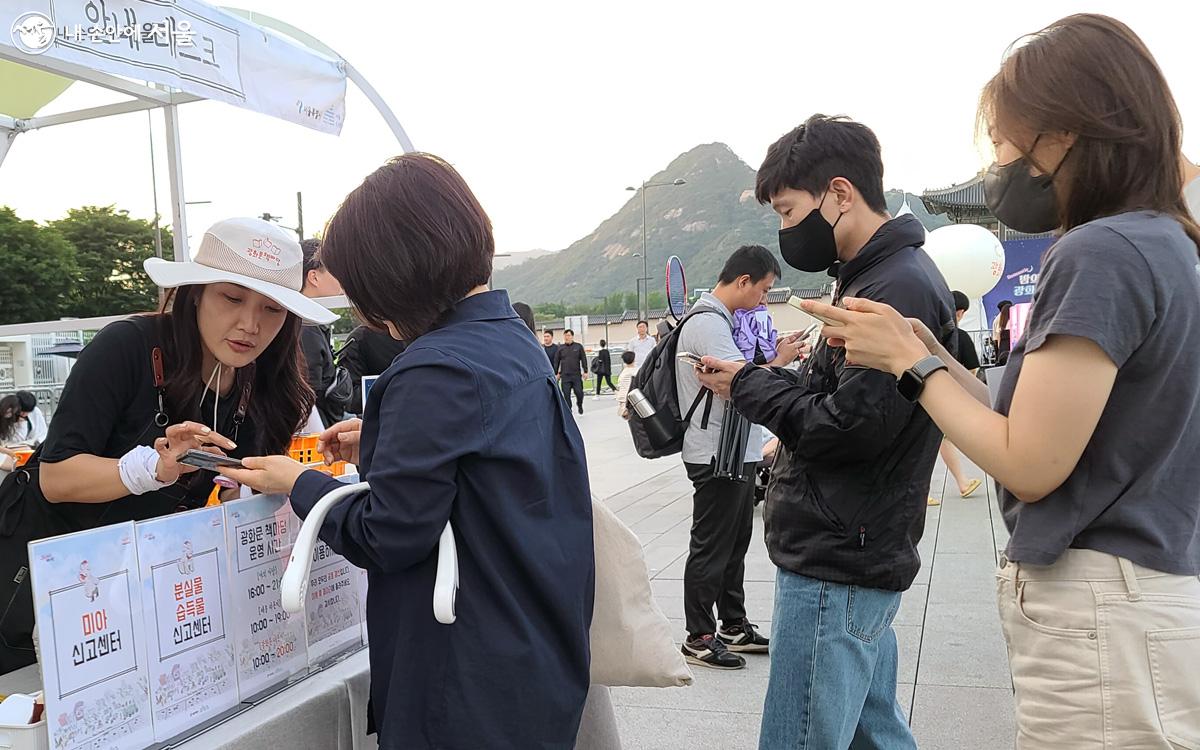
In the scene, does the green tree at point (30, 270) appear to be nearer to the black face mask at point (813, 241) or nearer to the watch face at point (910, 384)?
the black face mask at point (813, 241)

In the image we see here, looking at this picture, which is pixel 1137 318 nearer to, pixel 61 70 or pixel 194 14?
pixel 194 14

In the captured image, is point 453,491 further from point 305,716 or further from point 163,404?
point 163,404

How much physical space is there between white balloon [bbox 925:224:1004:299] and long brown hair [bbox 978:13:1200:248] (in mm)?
9374

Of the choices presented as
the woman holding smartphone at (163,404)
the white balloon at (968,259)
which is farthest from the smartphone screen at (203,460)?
the white balloon at (968,259)

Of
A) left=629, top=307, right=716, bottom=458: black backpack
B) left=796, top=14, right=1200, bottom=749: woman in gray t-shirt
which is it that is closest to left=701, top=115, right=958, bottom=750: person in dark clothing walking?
left=796, top=14, right=1200, bottom=749: woman in gray t-shirt

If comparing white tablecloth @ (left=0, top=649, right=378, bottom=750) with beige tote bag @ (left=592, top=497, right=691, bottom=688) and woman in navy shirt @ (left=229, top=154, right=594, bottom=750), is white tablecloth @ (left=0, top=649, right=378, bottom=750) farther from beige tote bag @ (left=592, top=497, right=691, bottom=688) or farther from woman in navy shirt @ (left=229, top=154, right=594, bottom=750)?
beige tote bag @ (left=592, top=497, right=691, bottom=688)

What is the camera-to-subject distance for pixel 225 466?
1.58 meters

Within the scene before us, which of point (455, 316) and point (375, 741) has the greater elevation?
point (455, 316)

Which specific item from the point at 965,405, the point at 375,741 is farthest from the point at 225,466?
the point at 965,405

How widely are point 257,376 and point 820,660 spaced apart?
5.18ft

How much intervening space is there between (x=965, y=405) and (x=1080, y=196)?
0.39 metres

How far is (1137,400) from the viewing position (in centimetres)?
129

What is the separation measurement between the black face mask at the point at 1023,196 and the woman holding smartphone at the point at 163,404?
1.49m

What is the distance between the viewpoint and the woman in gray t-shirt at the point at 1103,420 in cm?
125
